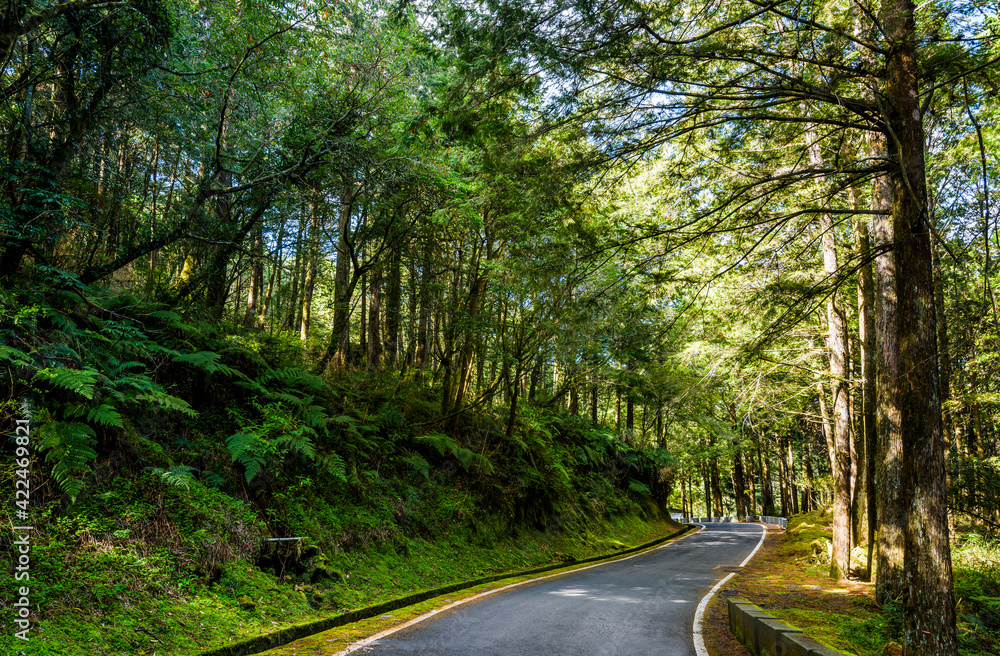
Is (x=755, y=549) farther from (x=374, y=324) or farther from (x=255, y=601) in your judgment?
(x=255, y=601)

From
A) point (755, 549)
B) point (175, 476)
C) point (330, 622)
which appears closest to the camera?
point (175, 476)

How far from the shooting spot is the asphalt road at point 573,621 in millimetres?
6148

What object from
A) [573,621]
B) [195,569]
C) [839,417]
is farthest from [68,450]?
[839,417]

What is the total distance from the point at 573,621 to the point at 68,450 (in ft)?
22.3

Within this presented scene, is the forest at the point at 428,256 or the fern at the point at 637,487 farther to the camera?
the fern at the point at 637,487

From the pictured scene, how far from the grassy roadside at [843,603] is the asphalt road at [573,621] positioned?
640 mm

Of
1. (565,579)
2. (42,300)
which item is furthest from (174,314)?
(565,579)

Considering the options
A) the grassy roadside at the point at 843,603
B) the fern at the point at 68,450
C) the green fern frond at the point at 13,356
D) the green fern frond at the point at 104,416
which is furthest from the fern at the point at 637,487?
the green fern frond at the point at 13,356

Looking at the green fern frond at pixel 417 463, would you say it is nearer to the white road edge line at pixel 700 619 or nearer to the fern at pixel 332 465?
the fern at pixel 332 465

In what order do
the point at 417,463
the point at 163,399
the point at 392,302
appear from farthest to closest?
1. the point at 392,302
2. the point at 417,463
3. the point at 163,399

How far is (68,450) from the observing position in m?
5.80

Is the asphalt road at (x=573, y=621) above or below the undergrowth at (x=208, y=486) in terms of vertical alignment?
below

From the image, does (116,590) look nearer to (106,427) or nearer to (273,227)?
(106,427)

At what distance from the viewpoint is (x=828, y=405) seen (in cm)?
1614
